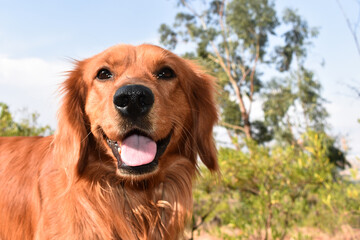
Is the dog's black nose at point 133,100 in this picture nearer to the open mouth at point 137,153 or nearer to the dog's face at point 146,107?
the dog's face at point 146,107

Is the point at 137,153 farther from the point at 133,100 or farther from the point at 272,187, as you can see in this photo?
the point at 272,187

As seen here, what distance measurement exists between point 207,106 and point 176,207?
1025 millimetres

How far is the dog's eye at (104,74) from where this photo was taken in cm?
286

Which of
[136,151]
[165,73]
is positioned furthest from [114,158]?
[165,73]

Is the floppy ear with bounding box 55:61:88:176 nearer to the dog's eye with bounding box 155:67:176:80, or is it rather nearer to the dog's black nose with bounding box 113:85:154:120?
the dog's black nose with bounding box 113:85:154:120

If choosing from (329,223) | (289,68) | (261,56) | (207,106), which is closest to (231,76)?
(261,56)

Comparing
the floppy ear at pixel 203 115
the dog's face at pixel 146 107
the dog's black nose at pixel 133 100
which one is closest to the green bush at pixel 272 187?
the floppy ear at pixel 203 115

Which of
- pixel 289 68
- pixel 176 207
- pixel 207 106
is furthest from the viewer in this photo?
pixel 289 68

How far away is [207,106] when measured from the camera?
336cm

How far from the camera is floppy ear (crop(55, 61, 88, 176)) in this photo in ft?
8.93

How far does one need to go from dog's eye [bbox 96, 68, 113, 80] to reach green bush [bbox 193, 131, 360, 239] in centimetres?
280

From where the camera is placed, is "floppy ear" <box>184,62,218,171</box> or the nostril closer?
the nostril

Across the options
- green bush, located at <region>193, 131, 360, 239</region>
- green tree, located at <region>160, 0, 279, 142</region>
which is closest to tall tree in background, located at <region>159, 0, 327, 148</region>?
green tree, located at <region>160, 0, 279, 142</region>

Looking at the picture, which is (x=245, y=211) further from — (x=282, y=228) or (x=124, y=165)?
(x=124, y=165)
